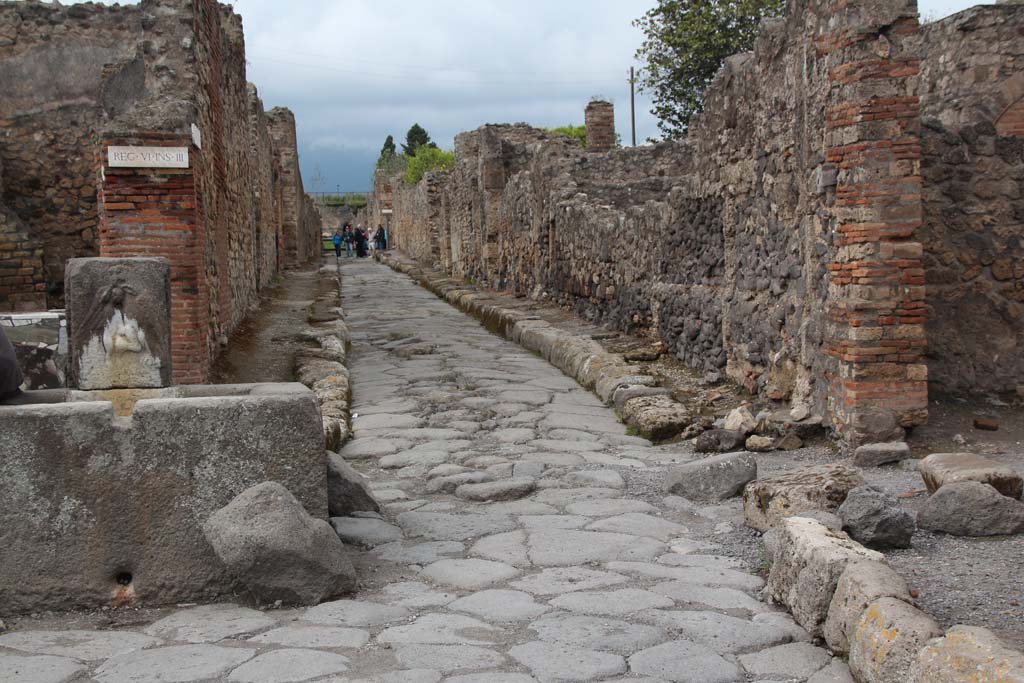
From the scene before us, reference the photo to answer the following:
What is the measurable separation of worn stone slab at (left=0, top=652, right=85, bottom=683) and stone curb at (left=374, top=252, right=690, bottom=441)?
13.8 feet

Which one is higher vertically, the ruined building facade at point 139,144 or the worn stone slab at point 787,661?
the ruined building facade at point 139,144

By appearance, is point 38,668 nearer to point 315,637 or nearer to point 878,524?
point 315,637

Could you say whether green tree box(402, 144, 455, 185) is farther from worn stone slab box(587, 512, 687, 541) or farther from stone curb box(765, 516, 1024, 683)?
stone curb box(765, 516, 1024, 683)

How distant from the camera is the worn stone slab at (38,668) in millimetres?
2892

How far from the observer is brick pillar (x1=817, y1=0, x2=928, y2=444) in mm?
5617

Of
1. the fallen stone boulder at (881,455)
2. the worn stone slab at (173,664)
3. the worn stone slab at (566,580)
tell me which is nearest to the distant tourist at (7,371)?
the worn stone slab at (173,664)

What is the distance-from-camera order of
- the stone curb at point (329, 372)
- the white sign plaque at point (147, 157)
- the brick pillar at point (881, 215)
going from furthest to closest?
the white sign plaque at point (147, 157) < the stone curb at point (329, 372) < the brick pillar at point (881, 215)

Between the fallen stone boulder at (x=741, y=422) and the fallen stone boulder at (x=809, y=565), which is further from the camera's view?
the fallen stone boulder at (x=741, y=422)

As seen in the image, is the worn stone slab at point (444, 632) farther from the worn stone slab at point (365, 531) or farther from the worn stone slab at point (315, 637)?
the worn stone slab at point (365, 531)

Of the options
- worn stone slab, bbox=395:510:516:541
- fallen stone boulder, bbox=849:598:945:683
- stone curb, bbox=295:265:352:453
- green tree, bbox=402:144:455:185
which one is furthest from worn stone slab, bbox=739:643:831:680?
green tree, bbox=402:144:455:185

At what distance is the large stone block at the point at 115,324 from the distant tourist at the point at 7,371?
0.27 metres

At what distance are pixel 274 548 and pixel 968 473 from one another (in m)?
2.85

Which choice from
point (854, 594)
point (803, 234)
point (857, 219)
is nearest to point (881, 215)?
point (857, 219)

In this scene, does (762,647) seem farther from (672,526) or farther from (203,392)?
(203,392)
